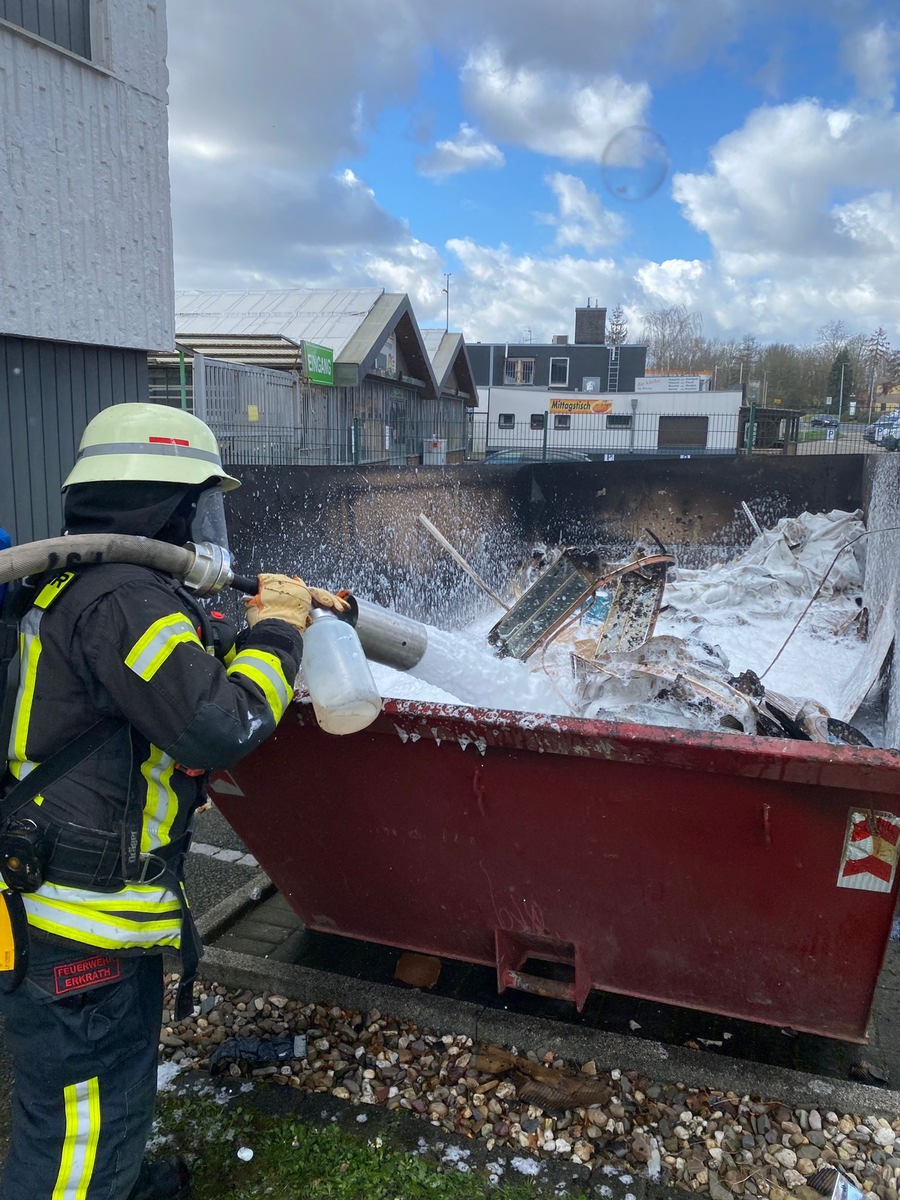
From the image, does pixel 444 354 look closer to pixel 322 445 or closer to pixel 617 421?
pixel 617 421

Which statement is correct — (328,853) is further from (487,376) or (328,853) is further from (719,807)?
(487,376)

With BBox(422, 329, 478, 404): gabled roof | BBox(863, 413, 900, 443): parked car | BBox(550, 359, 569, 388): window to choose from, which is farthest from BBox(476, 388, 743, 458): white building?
BBox(550, 359, 569, 388): window

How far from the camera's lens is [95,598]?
160 cm

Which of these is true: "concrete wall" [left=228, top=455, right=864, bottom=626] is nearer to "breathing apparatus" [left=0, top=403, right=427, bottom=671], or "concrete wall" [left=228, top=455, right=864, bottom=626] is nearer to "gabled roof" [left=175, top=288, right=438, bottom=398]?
"breathing apparatus" [left=0, top=403, right=427, bottom=671]

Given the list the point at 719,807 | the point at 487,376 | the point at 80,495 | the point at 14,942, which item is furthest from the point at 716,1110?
the point at 487,376

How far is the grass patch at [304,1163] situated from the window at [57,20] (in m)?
6.50

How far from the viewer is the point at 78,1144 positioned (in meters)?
1.67

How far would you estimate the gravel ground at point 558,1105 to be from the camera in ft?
6.63

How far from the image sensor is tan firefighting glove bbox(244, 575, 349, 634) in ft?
6.17

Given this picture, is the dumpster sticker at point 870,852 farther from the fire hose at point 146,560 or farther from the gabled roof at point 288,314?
the gabled roof at point 288,314

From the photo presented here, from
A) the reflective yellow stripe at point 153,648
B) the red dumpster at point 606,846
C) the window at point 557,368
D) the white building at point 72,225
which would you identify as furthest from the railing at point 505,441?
the window at point 557,368

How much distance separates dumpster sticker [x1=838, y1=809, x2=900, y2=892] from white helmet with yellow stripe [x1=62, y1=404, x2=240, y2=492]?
1.57 metres

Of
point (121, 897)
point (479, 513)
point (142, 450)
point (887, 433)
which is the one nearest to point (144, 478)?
point (142, 450)

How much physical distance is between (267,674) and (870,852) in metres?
1.34
